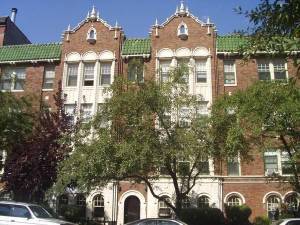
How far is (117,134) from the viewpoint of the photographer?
2133 centimetres

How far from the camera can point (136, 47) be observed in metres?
34.2

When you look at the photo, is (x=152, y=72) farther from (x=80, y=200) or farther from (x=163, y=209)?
(x=80, y=200)

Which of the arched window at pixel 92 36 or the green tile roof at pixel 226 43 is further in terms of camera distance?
the arched window at pixel 92 36

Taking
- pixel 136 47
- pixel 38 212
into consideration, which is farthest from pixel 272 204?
pixel 38 212

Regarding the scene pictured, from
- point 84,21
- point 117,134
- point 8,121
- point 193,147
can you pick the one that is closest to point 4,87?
point 84,21

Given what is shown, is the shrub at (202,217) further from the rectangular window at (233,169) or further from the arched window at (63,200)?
the arched window at (63,200)

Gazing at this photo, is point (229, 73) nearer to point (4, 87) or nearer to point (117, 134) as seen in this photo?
point (117, 134)

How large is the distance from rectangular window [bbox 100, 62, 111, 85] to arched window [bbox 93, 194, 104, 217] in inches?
350

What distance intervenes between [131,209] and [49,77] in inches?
498

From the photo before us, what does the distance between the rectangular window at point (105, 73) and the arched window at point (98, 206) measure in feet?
29.2

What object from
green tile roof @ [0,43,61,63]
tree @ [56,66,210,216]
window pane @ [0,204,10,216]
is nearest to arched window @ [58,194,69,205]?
tree @ [56,66,210,216]

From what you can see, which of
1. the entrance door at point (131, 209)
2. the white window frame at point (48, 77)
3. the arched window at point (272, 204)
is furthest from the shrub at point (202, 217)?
the white window frame at point (48, 77)

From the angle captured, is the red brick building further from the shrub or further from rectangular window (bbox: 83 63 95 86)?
the shrub

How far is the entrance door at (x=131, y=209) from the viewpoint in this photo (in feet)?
102
